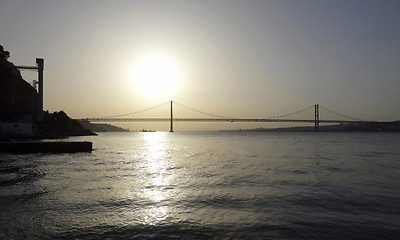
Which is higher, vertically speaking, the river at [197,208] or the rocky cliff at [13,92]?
the rocky cliff at [13,92]

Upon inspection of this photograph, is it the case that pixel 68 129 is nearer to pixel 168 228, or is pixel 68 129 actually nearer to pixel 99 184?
pixel 99 184

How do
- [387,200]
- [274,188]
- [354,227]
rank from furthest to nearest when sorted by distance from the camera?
[274,188]
[387,200]
[354,227]

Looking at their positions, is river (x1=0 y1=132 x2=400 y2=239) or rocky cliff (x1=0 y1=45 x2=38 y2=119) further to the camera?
rocky cliff (x1=0 y1=45 x2=38 y2=119)

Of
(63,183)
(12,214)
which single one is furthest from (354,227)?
(63,183)

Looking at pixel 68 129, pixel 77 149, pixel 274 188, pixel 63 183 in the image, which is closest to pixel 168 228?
pixel 274 188

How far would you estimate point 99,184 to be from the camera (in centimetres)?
1405

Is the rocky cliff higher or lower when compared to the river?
higher

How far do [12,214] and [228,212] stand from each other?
23.9ft

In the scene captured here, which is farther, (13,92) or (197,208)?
(13,92)

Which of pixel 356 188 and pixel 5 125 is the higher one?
pixel 5 125

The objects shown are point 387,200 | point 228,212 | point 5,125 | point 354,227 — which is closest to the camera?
point 354,227

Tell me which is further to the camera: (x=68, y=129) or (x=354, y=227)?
(x=68, y=129)

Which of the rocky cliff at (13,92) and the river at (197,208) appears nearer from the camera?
the river at (197,208)

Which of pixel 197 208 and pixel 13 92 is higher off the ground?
pixel 13 92
